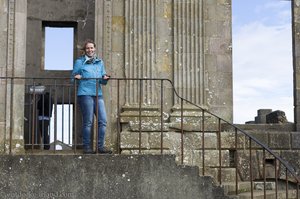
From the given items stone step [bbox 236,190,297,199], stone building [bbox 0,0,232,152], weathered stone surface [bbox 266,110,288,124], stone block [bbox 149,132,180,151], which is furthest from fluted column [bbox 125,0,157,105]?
weathered stone surface [bbox 266,110,288,124]

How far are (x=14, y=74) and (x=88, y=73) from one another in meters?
1.79

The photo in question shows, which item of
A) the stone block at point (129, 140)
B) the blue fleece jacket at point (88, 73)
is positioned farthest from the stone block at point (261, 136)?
the blue fleece jacket at point (88, 73)

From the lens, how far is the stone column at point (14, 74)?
1001cm

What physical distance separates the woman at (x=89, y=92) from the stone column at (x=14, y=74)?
5.41 feet

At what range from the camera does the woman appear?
28.3 feet

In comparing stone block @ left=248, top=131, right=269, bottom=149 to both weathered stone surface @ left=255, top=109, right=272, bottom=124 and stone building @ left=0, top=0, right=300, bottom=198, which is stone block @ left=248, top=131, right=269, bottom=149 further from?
weathered stone surface @ left=255, top=109, right=272, bottom=124

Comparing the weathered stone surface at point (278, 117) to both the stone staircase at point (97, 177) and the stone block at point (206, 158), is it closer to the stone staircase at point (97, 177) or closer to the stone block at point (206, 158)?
the stone block at point (206, 158)

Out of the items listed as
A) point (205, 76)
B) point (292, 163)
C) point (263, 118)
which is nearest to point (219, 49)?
point (205, 76)

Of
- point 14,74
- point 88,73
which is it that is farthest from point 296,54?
point 14,74

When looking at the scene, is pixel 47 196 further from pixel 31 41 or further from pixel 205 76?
pixel 31 41

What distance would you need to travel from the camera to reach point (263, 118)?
16781mm

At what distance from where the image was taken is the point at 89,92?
28.8 feet

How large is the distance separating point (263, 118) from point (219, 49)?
21.4ft

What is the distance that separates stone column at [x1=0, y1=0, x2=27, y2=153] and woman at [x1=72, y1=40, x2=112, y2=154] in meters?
1.65
